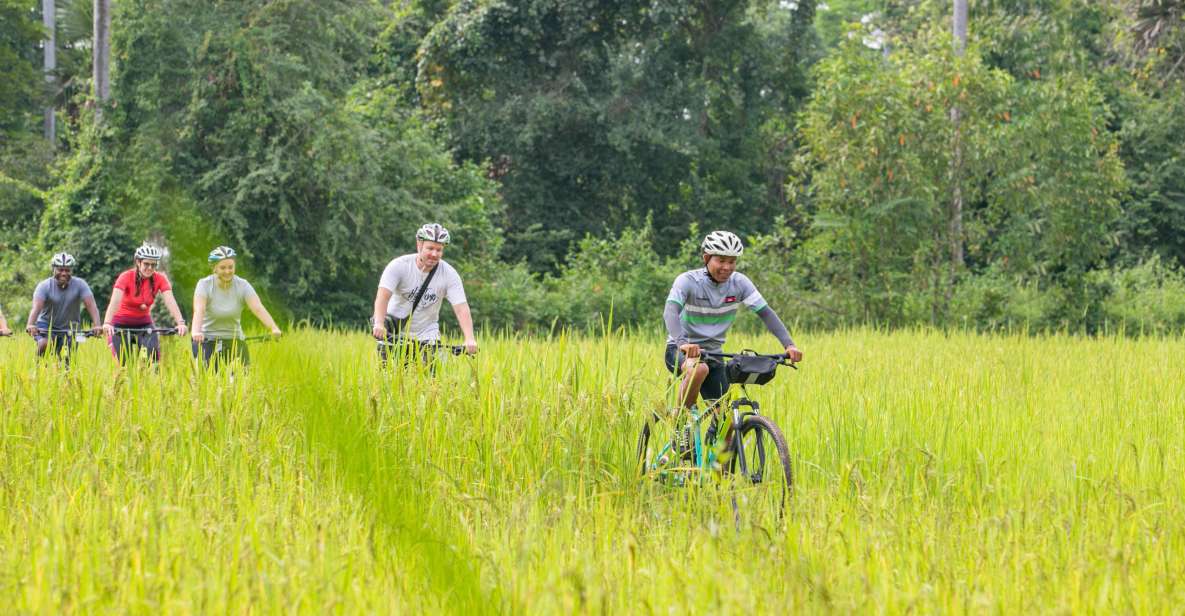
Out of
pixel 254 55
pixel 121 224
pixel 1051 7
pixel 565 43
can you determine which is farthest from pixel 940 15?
pixel 121 224

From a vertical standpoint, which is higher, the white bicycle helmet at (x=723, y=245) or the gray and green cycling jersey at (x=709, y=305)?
the white bicycle helmet at (x=723, y=245)

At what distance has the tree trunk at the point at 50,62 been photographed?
4047 cm

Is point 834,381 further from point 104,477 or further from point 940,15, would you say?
point 940,15

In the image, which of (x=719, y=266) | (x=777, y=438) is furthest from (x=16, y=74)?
(x=777, y=438)

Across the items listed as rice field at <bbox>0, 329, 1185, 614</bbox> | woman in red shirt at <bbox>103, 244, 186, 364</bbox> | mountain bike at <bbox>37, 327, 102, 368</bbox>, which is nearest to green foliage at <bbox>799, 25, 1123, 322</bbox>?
rice field at <bbox>0, 329, 1185, 614</bbox>

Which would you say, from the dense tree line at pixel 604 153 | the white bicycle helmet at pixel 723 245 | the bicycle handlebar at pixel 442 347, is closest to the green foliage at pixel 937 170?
the dense tree line at pixel 604 153

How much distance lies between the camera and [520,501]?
5.60 m

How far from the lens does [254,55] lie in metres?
22.6

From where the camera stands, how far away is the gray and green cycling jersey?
7520 mm

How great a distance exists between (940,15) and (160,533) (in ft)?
98.0

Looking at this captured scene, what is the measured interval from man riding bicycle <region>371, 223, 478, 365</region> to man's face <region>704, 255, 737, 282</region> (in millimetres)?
2104

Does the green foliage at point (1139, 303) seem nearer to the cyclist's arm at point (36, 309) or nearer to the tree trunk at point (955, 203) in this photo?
the tree trunk at point (955, 203)

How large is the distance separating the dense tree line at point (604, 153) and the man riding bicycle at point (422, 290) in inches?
307

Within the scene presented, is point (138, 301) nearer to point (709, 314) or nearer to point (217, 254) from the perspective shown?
point (709, 314)
